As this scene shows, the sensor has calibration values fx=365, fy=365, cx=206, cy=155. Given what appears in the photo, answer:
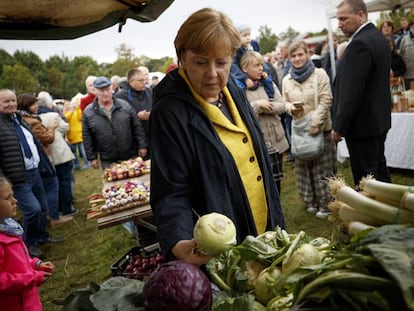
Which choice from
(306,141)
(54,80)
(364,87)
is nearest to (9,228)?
(306,141)

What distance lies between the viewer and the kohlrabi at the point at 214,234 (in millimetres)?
1022

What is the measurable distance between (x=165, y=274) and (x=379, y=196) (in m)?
0.58

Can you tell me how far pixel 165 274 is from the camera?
2.83 feet

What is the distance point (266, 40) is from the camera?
159ft

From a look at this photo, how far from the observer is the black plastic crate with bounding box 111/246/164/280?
2753 mm

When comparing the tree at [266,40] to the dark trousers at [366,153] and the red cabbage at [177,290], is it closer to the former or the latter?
the dark trousers at [366,153]

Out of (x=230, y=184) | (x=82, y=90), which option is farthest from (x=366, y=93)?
(x=82, y=90)

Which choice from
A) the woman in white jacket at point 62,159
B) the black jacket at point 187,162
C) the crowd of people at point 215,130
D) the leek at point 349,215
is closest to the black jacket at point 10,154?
the crowd of people at point 215,130

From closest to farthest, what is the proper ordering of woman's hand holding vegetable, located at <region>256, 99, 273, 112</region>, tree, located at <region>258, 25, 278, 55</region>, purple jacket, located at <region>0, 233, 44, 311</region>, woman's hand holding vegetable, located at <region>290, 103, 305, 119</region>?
purple jacket, located at <region>0, 233, 44, 311</region> → woman's hand holding vegetable, located at <region>256, 99, 273, 112</region> → woman's hand holding vegetable, located at <region>290, 103, 305, 119</region> → tree, located at <region>258, 25, 278, 55</region>

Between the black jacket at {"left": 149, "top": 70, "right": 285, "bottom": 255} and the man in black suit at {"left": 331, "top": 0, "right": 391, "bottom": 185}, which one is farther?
the man in black suit at {"left": 331, "top": 0, "right": 391, "bottom": 185}

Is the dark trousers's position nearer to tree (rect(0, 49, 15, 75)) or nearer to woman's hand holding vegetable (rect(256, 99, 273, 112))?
woman's hand holding vegetable (rect(256, 99, 273, 112))

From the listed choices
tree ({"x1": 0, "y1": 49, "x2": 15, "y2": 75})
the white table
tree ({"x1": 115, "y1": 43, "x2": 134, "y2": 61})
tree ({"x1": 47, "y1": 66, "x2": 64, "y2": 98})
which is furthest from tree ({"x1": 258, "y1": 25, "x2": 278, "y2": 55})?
the white table

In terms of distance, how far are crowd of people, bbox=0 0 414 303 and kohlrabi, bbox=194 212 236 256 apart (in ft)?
0.47

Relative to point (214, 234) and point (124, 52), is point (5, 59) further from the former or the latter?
point (214, 234)
